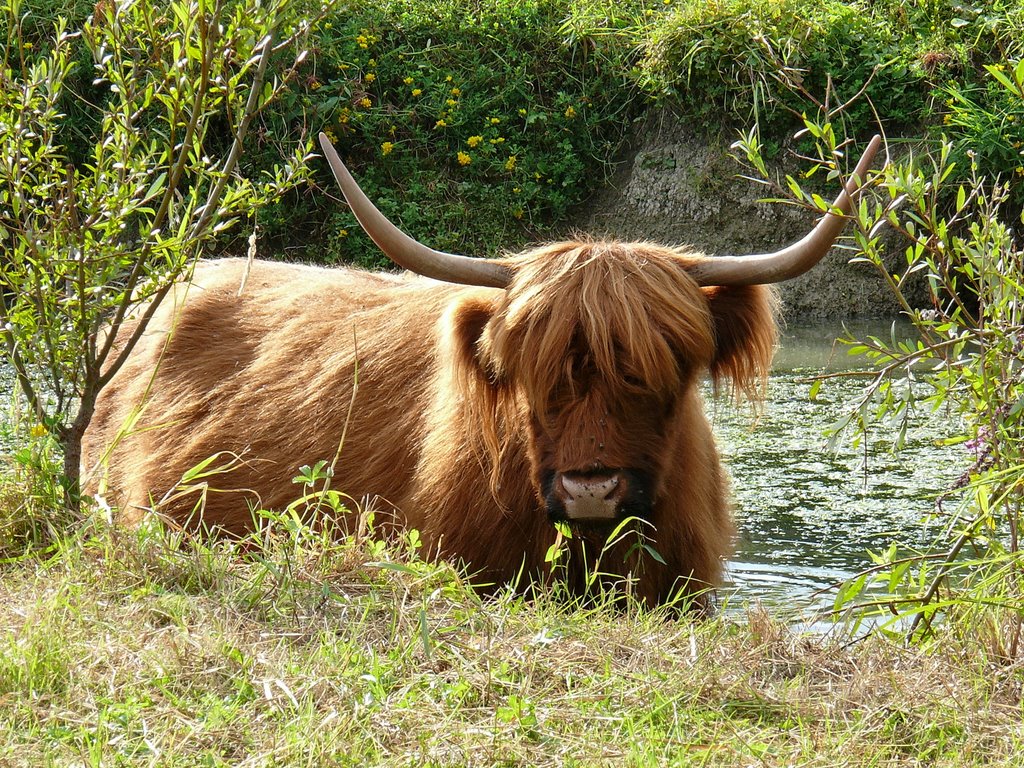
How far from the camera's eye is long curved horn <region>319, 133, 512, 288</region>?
10.5ft

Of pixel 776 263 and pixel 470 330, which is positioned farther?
pixel 470 330

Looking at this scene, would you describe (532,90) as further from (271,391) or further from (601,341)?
(601,341)

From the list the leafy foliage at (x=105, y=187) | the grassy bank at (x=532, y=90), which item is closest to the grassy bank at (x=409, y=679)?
the leafy foliage at (x=105, y=187)

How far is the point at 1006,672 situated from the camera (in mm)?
2238

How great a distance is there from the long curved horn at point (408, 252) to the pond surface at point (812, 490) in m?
0.99

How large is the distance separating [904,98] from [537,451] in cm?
682

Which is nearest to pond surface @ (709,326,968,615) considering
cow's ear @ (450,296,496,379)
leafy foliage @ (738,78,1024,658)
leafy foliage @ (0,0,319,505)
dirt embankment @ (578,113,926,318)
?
leafy foliage @ (738,78,1024,658)

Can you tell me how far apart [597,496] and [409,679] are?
958 mm

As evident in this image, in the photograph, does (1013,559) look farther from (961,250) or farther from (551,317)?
(551,317)

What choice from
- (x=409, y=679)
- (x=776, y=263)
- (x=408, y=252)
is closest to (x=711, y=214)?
(x=776, y=263)

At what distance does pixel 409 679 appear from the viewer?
2111 millimetres

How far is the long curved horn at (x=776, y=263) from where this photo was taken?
3.12 m

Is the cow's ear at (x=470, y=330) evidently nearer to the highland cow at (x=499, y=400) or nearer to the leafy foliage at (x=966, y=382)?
the highland cow at (x=499, y=400)

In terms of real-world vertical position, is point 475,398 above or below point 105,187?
below
